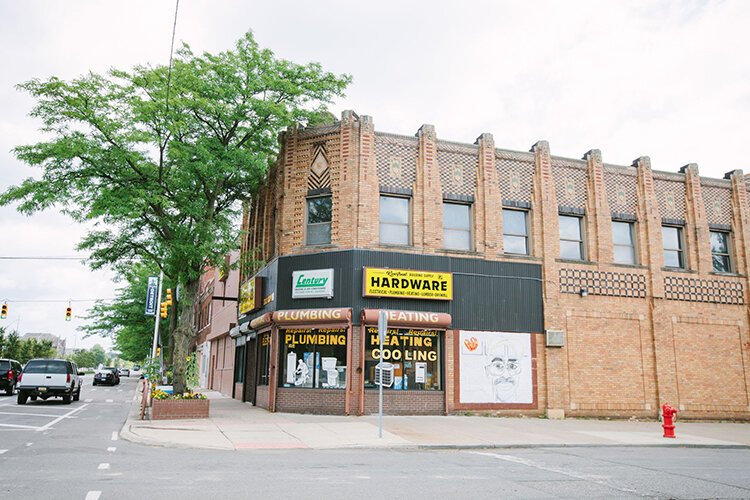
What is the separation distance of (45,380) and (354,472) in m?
19.7

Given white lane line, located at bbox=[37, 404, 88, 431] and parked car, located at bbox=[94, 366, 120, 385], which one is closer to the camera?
white lane line, located at bbox=[37, 404, 88, 431]

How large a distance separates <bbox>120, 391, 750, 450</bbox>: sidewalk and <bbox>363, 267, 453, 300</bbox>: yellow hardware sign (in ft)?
13.0

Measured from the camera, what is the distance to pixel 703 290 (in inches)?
910

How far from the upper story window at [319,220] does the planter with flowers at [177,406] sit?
6.54 meters

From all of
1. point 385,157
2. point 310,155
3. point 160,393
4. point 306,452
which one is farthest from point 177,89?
point 306,452

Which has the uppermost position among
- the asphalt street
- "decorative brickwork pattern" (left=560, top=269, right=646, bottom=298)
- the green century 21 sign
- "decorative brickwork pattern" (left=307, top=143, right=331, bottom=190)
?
"decorative brickwork pattern" (left=307, top=143, right=331, bottom=190)

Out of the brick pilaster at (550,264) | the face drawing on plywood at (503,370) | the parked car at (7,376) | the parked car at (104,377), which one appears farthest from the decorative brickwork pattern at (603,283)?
the parked car at (104,377)

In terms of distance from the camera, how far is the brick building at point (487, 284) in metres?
19.7

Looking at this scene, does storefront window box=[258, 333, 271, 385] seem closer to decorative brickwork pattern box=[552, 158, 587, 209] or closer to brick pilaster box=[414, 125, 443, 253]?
brick pilaster box=[414, 125, 443, 253]

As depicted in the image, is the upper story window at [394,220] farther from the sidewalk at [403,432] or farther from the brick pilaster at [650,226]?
the brick pilaster at [650,226]

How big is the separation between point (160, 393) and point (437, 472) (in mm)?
10669

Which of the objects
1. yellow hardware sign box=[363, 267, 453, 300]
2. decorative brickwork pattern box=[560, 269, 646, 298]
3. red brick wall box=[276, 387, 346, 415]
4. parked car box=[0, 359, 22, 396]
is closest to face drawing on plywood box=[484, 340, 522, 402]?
yellow hardware sign box=[363, 267, 453, 300]

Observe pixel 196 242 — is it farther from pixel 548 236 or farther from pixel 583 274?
pixel 583 274

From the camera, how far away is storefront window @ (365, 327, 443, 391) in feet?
63.8
